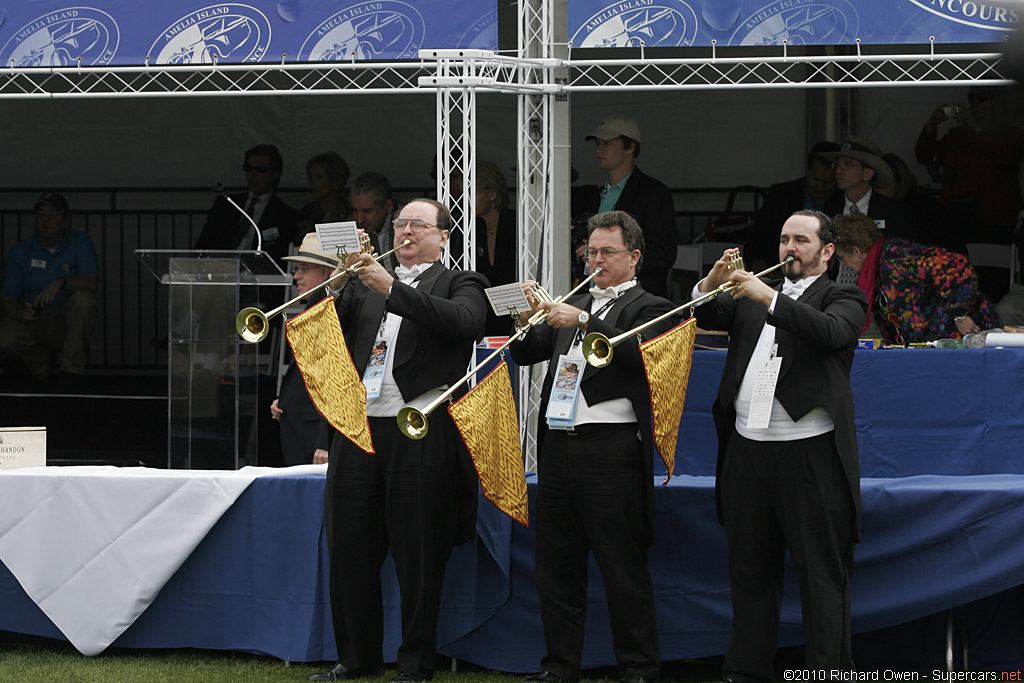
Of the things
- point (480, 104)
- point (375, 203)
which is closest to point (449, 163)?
point (375, 203)

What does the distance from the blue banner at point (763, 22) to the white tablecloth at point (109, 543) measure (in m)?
2.57

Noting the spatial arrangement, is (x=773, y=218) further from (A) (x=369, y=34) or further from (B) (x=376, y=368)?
(B) (x=376, y=368)

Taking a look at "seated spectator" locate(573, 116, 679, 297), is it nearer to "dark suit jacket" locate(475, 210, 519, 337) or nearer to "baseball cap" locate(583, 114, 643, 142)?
"baseball cap" locate(583, 114, 643, 142)

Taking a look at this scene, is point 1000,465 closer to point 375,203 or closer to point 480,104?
point 375,203

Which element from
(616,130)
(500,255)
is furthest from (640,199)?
(500,255)

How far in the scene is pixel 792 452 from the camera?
414 cm

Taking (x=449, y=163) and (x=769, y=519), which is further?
(x=449, y=163)

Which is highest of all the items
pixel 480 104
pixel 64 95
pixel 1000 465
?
pixel 480 104

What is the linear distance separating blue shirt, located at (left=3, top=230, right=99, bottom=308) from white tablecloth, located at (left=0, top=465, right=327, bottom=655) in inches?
222

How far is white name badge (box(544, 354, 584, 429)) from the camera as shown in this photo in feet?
14.1

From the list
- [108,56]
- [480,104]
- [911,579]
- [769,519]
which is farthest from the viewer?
[480,104]

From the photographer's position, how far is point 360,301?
4660 mm

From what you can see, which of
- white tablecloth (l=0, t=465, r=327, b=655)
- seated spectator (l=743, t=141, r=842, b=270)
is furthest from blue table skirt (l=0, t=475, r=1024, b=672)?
seated spectator (l=743, t=141, r=842, b=270)

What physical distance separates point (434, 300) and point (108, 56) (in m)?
2.52
